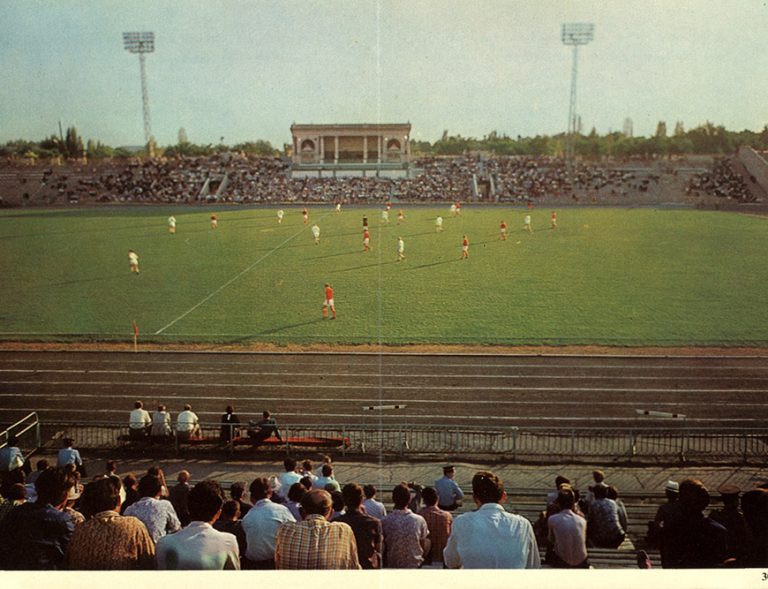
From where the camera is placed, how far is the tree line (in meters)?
55.1

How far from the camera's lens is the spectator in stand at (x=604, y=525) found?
255 inches

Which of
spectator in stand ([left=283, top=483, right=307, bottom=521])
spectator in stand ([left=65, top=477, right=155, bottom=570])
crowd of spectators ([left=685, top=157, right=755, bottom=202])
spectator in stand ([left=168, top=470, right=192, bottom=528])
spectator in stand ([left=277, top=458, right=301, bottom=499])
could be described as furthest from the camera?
crowd of spectators ([left=685, top=157, right=755, bottom=202])

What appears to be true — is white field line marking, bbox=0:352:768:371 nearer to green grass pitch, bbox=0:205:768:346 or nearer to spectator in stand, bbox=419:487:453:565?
green grass pitch, bbox=0:205:768:346

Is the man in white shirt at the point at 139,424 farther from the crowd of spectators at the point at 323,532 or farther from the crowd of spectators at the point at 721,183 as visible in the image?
the crowd of spectators at the point at 721,183

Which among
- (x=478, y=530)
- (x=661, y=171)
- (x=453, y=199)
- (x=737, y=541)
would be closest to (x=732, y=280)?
(x=737, y=541)

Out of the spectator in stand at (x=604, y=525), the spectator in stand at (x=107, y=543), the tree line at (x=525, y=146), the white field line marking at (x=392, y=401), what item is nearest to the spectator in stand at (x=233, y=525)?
the spectator in stand at (x=107, y=543)

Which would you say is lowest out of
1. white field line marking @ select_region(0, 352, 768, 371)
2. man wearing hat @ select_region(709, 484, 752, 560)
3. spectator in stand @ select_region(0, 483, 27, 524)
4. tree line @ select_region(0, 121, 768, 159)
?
white field line marking @ select_region(0, 352, 768, 371)

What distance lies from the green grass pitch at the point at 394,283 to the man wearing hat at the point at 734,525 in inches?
477

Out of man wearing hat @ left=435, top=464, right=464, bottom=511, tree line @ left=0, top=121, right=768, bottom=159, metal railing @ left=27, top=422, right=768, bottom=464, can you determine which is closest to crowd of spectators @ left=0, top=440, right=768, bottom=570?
man wearing hat @ left=435, top=464, right=464, bottom=511

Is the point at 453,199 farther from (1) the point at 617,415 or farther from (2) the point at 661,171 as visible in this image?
(1) the point at 617,415

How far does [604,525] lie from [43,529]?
16.1 feet

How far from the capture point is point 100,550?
4.26 metres

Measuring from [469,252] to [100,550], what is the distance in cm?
2683

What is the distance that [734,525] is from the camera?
539cm
